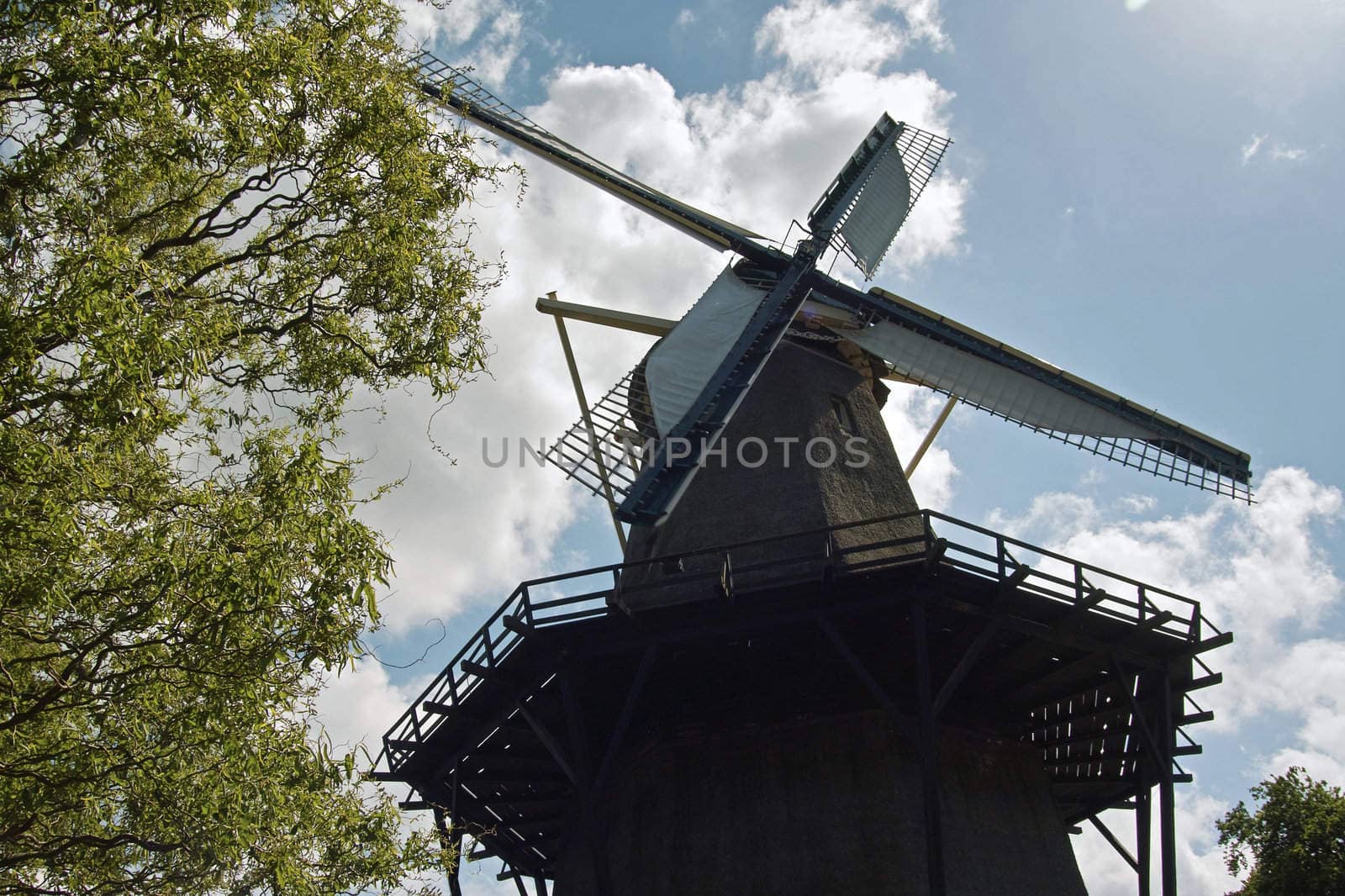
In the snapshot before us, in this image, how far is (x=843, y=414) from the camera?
Answer: 57.1 feet

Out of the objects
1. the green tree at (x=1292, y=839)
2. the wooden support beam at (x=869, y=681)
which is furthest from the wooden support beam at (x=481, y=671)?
the green tree at (x=1292, y=839)

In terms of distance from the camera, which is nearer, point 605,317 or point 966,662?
point 966,662

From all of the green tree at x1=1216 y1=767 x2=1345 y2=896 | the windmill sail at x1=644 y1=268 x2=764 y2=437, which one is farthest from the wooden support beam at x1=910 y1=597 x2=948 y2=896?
the green tree at x1=1216 y1=767 x2=1345 y2=896

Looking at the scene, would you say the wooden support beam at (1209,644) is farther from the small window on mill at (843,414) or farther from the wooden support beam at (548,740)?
the wooden support beam at (548,740)

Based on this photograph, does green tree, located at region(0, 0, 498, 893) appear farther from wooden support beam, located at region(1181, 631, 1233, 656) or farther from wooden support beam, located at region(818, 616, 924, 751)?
wooden support beam, located at region(1181, 631, 1233, 656)

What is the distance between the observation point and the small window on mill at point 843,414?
1708 centimetres

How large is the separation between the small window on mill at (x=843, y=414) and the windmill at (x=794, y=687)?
0.06 meters

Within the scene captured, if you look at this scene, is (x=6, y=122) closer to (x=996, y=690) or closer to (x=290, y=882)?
(x=290, y=882)

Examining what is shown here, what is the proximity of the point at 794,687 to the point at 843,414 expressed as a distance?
5057 millimetres

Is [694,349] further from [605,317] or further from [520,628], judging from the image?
[520,628]

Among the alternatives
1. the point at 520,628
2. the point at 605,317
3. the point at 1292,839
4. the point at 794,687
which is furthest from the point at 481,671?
the point at 1292,839

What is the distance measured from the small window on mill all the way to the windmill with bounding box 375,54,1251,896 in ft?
0.19

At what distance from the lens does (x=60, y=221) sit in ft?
21.9

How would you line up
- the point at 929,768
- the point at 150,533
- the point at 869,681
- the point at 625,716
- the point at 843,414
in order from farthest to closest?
the point at 843,414 < the point at 625,716 < the point at 869,681 < the point at 929,768 < the point at 150,533
